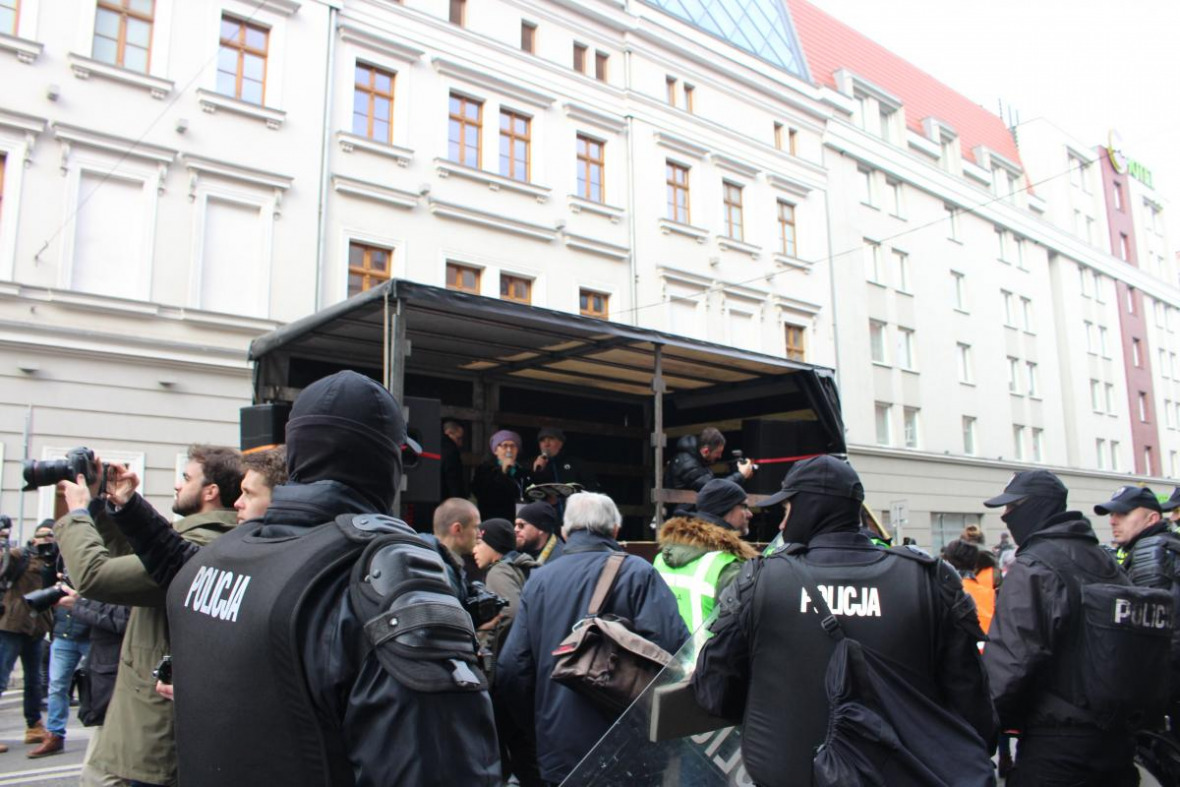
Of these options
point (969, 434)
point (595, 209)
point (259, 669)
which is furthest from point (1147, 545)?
point (969, 434)

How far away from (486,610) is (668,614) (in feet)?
3.40

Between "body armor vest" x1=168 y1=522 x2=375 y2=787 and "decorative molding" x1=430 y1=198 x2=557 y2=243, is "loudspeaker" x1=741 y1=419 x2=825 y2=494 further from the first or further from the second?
"decorative molding" x1=430 y1=198 x2=557 y2=243

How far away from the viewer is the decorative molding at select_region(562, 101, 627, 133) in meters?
18.9

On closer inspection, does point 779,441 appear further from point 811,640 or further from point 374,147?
point 374,147

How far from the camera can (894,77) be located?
104 feet

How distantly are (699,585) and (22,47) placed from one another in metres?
13.3

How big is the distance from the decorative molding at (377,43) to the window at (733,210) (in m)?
8.82

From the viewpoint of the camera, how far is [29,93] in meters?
12.5

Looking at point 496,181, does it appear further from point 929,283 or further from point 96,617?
point 929,283

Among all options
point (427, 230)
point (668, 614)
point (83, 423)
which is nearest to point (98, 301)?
point (83, 423)

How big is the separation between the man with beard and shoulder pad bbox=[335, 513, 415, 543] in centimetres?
152

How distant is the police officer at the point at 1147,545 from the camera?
4.33 m

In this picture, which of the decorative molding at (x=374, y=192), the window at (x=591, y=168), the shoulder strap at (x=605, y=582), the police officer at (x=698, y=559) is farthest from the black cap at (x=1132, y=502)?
the window at (x=591, y=168)

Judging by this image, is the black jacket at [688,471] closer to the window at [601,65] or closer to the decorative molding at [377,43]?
the decorative molding at [377,43]
